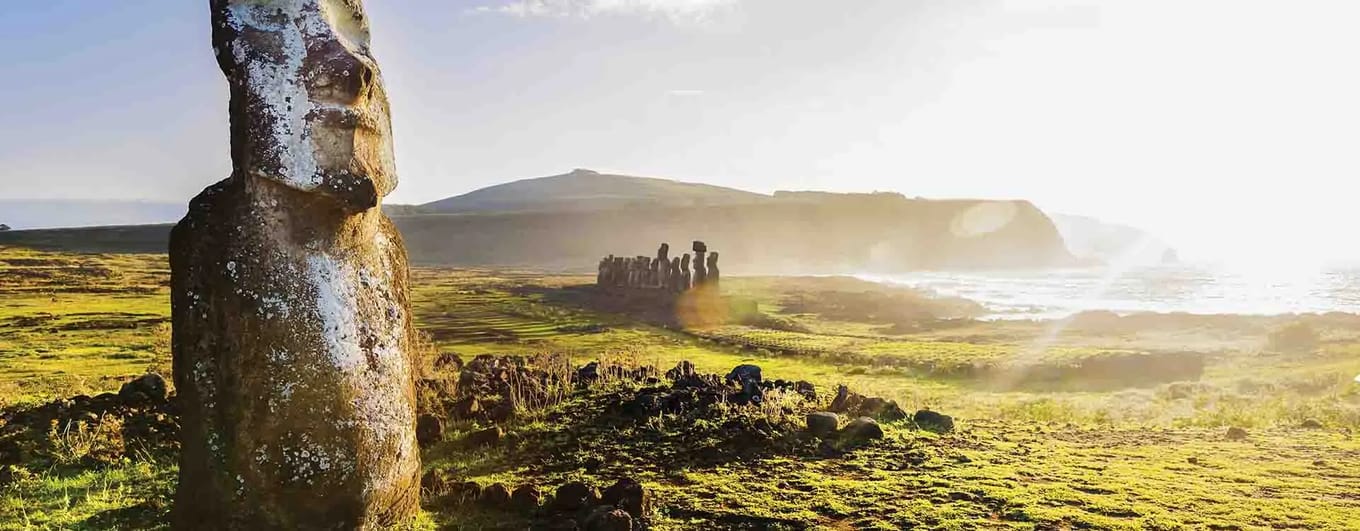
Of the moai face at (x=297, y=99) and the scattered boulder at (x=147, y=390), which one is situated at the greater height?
the moai face at (x=297, y=99)

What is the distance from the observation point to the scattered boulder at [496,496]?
6.43m

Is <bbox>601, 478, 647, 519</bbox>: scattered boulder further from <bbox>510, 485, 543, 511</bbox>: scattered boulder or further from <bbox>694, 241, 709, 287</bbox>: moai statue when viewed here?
<bbox>694, 241, 709, 287</bbox>: moai statue

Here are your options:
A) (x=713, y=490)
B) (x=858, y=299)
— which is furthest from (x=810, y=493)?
(x=858, y=299)

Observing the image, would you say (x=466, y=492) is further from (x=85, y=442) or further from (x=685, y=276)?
(x=685, y=276)

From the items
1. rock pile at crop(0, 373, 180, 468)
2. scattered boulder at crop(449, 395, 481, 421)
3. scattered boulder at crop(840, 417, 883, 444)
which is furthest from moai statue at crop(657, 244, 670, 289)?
rock pile at crop(0, 373, 180, 468)

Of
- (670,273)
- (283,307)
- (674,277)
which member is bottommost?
(674,277)

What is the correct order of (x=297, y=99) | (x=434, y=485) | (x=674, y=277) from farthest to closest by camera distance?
(x=674, y=277), (x=434, y=485), (x=297, y=99)

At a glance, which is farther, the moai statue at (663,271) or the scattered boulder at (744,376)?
the moai statue at (663,271)

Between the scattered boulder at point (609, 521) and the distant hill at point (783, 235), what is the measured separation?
398ft

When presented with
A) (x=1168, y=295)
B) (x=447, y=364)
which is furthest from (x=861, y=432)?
(x=1168, y=295)

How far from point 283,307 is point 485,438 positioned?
3.69m

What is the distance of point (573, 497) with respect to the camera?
636 centimetres

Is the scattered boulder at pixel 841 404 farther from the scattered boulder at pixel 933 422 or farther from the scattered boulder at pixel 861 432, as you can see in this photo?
the scattered boulder at pixel 861 432

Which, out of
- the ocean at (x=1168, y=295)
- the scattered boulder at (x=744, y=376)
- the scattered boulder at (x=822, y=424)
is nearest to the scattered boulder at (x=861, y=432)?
the scattered boulder at (x=822, y=424)
